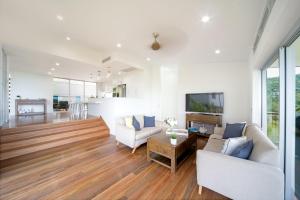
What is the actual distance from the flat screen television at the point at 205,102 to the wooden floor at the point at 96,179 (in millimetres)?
→ 2261

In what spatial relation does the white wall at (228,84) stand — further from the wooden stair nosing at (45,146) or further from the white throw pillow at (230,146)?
the wooden stair nosing at (45,146)

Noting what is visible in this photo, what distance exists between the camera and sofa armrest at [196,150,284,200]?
1311mm

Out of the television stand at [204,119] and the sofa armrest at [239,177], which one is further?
the television stand at [204,119]

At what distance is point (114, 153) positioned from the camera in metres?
3.09

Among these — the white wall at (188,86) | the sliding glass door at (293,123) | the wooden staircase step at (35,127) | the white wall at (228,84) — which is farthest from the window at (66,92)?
the sliding glass door at (293,123)

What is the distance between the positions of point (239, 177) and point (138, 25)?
3.04m

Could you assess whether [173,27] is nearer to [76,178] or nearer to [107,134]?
[76,178]

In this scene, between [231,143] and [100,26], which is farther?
[100,26]

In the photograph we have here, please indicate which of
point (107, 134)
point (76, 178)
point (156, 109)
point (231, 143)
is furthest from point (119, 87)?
point (231, 143)

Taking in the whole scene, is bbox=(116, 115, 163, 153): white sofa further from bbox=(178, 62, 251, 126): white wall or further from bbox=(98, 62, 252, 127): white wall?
bbox=(178, 62, 251, 126): white wall

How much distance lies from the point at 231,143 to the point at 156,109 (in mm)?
4166

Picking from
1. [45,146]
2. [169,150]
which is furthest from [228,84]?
[45,146]

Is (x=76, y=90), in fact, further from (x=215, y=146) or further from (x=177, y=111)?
(x=215, y=146)

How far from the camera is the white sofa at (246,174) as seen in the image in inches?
51.8
